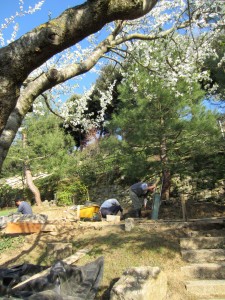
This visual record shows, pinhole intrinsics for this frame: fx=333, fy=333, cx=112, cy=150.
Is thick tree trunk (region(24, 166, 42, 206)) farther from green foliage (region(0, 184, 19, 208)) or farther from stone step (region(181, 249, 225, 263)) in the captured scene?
stone step (region(181, 249, 225, 263))

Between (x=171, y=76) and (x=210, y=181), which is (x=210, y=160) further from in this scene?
(x=171, y=76)

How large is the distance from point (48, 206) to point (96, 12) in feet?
44.4

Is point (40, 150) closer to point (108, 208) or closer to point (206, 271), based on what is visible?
point (108, 208)

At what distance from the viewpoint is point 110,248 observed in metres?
6.46

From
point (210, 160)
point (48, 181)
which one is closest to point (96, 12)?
point (210, 160)

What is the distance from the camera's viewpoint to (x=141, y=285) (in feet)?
14.3

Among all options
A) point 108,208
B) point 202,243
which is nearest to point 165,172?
point 108,208

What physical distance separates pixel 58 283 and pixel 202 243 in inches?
119

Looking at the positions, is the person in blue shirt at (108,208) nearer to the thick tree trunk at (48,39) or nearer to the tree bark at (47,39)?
the thick tree trunk at (48,39)

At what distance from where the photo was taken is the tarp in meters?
4.08

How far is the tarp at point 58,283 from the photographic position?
4.08 metres

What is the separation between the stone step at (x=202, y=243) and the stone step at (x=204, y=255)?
32cm

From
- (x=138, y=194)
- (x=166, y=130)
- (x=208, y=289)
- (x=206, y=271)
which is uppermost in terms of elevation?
(x=166, y=130)

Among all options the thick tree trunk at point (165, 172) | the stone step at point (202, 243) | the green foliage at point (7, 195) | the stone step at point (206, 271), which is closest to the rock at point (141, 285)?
the stone step at point (206, 271)
